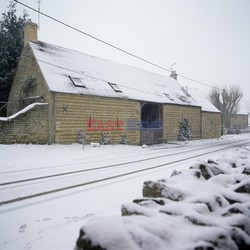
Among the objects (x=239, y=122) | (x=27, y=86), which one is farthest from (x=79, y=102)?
(x=239, y=122)

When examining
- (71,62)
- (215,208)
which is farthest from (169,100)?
(215,208)

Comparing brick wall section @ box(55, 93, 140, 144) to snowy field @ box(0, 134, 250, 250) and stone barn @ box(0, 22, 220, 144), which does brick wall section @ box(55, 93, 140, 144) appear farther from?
snowy field @ box(0, 134, 250, 250)

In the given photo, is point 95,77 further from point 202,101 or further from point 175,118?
point 202,101

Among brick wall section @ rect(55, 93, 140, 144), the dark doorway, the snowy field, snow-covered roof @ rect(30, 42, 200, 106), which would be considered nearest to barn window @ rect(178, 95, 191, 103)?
snow-covered roof @ rect(30, 42, 200, 106)

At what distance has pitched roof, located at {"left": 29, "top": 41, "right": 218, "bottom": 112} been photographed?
1611cm

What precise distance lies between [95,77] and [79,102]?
4.44 meters

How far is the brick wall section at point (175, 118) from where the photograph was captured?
76.3 ft

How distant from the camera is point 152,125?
23047 mm

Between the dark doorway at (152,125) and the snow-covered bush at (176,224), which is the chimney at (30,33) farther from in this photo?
the snow-covered bush at (176,224)

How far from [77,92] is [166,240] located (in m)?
14.8

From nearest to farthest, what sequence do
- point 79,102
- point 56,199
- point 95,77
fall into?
point 56,199 < point 79,102 < point 95,77

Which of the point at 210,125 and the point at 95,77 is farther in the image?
the point at 210,125

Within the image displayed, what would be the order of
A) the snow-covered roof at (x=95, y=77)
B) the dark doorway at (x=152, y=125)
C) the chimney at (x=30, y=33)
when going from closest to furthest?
1. the snow-covered roof at (x=95, y=77)
2. the chimney at (x=30, y=33)
3. the dark doorway at (x=152, y=125)

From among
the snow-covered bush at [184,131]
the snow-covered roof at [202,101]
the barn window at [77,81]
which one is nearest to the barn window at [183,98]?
the snow-covered bush at [184,131]
